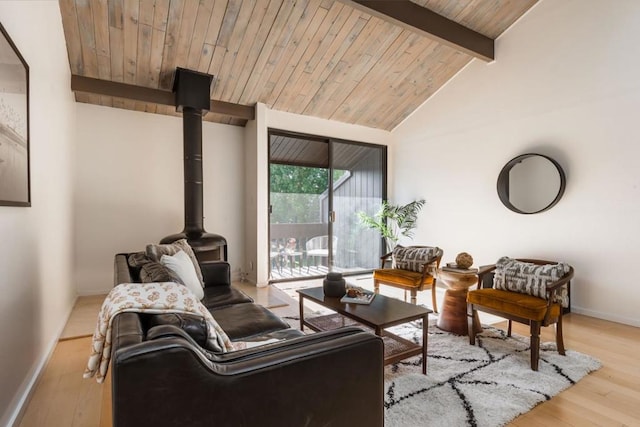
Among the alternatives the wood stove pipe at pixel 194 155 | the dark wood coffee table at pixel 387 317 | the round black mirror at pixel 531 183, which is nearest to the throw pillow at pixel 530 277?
the dark wood coffee table at pixel 387 317

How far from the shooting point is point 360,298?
241 cm

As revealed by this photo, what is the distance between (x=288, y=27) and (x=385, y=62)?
1384 millimetres

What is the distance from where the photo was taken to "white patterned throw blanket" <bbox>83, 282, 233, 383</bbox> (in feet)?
3.39

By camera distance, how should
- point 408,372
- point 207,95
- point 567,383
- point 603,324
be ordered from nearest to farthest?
point 567,383, point 408,372, point 603,324, point 207,95

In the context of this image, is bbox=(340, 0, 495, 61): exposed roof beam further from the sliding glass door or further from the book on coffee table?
the book on coffee table

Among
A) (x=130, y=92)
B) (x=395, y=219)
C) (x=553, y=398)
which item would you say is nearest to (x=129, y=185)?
(x=130, y=92)

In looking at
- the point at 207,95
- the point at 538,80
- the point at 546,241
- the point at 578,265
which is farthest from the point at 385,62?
the point at 578,265

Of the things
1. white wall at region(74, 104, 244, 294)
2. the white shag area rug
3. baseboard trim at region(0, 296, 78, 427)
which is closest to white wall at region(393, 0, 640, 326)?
the white shag area rug

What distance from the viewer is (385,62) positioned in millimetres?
4152

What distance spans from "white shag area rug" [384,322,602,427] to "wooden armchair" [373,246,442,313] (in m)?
0.67

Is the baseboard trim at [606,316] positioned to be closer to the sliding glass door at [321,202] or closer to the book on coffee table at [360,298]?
the book on coffee table at [360,298]

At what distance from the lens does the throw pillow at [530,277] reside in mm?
2342

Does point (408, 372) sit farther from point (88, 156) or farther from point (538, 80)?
point (88, 156)

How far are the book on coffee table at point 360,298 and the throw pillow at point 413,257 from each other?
1.10 meters
